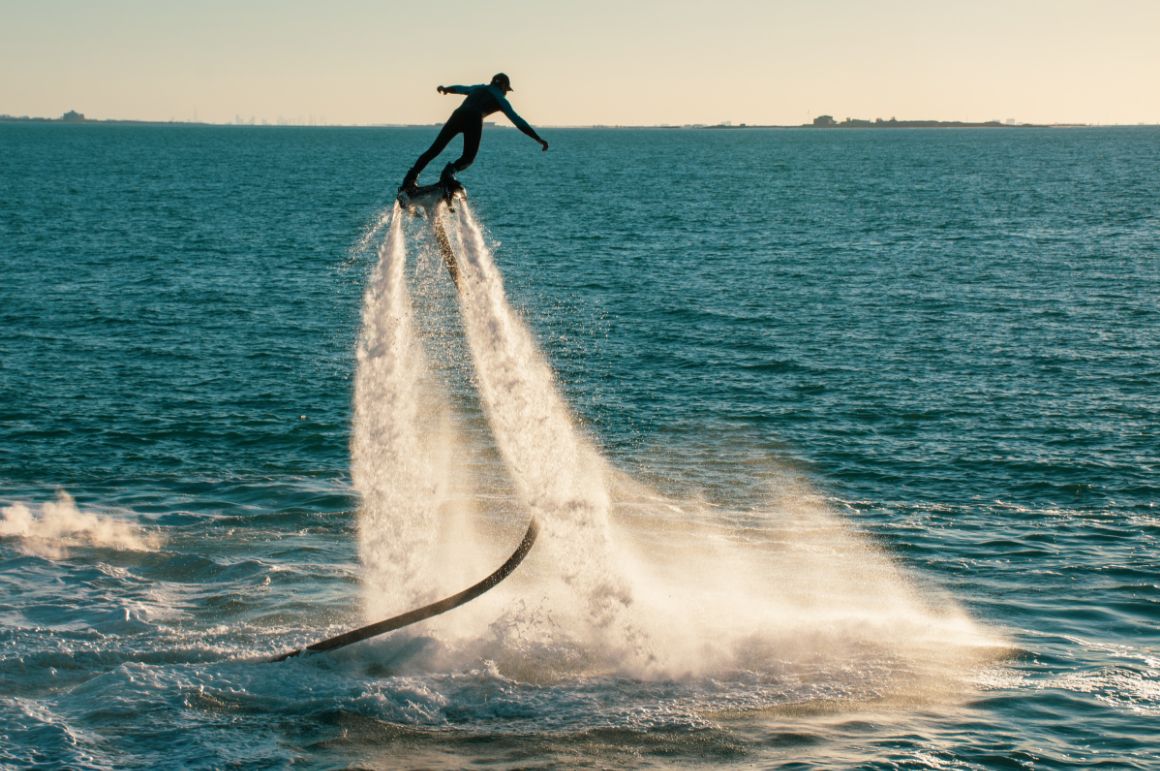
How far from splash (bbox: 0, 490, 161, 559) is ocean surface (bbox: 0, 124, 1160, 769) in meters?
0.11

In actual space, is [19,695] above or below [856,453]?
below

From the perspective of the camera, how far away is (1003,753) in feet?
68.5

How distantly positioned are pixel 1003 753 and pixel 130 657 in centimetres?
1654

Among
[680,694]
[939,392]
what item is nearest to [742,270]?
[939,392]

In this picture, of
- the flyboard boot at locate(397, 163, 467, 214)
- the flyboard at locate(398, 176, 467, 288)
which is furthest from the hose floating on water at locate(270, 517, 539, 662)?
the flyboard boot at locate(397, 163, 467, 214)

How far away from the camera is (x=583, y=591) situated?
25.4 meters

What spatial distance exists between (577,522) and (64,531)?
14885mm

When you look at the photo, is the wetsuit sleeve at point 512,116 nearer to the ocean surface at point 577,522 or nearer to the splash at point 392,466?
the ocean surface at point 577,522

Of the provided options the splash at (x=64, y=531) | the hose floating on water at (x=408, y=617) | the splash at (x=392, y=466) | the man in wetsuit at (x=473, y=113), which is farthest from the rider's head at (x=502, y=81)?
the splash at (x=64, y=531)

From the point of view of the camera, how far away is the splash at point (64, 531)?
30.4 m

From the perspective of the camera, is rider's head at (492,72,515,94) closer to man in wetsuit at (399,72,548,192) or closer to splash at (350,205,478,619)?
man in wetsuit at (399,72,548,192)

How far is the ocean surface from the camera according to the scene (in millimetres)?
21766

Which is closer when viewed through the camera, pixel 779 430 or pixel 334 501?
pixel 334 501

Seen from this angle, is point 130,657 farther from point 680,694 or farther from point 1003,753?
point 1003,753
